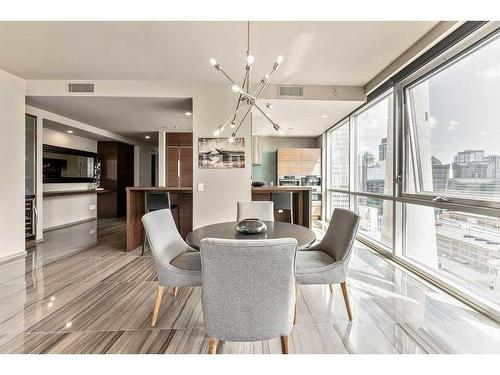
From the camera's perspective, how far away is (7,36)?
9.25 feet

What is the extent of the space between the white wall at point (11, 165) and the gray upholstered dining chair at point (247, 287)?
4.13 m

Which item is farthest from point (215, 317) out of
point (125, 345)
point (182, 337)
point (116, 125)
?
point (116, 125)

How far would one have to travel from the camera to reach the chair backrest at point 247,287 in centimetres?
126

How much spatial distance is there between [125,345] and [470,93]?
3806 mm

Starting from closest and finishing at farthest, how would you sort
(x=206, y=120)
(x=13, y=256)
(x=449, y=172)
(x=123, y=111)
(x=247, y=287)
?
(x=247, y=287)
(x=449, y=172)
(x=13, y=256)
(x=206, y=120)
(x=123, y=111)

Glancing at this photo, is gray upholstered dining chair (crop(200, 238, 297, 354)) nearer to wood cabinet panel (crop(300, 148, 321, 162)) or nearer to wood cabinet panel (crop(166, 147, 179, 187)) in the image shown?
wood cabinet panel (crop(166, 147, 179, 187))

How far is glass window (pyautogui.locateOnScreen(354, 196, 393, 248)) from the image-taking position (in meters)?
4.01

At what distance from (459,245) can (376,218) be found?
1.77 meters

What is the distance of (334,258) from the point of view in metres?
2.23

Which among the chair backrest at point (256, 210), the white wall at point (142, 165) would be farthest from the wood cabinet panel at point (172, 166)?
the chair backrest at point (256, 210)

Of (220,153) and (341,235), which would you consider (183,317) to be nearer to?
(341,235)

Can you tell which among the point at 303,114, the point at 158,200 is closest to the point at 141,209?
the point at 158,200

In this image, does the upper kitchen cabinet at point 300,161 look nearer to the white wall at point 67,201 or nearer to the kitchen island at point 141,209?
the kitchen island at point 141,209
